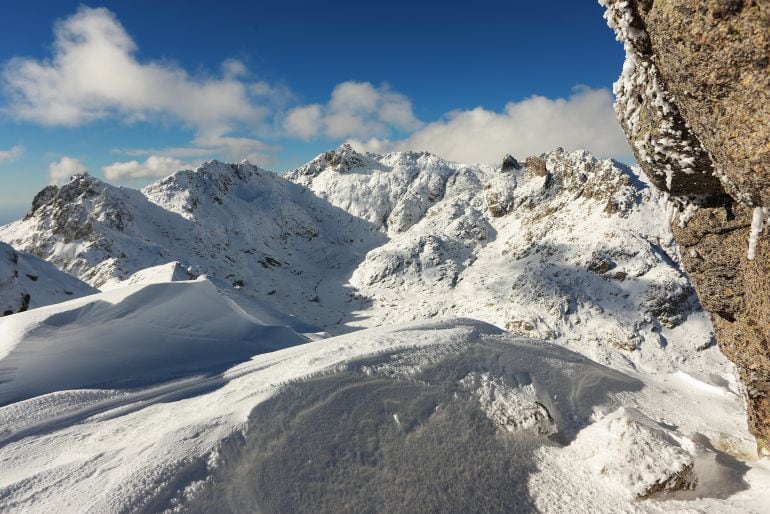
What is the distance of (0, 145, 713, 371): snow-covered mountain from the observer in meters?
25.2

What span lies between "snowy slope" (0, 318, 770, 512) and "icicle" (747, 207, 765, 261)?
2.92m

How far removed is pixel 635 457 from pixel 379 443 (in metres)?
3.59

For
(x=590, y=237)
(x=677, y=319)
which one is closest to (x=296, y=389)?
(x=677, y=319)

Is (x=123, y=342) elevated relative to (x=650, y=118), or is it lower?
lower

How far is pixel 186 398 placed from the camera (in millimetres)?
6973

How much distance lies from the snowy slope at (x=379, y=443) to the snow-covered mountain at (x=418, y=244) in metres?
4.30

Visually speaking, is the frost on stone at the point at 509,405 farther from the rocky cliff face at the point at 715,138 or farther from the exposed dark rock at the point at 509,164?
the exposed dark rock at the point at 509,164

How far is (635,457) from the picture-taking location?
521cm

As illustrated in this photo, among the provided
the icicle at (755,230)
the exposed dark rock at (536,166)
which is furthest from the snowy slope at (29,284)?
the exposed dark rock at (536,166)

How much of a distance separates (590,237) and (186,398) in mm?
32564

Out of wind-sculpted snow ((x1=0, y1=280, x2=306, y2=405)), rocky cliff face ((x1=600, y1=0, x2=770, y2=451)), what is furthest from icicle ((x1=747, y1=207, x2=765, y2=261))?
wind-sculpted snow ((x1=0, y1=280, x2=306, y2=405))

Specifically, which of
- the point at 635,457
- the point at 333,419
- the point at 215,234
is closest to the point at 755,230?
the point at 635,457

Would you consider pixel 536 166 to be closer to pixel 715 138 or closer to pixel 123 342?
pixel 715 138

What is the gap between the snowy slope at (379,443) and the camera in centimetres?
426
